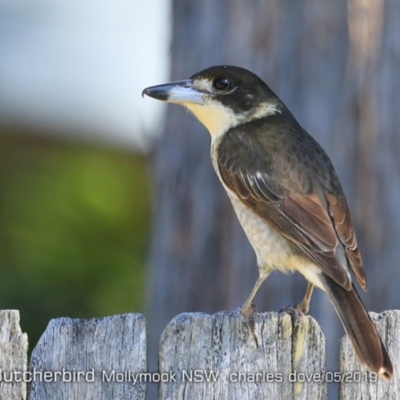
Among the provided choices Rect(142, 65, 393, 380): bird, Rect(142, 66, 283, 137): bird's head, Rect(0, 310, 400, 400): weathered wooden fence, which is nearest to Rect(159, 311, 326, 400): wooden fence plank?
Rect(0, 310, 400, 400): weathered wooden fence

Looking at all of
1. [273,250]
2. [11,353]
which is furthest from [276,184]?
[11,353]

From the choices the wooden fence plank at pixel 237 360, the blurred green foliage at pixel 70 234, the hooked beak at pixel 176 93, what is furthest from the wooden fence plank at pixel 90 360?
the blurred green foliage at pixel 70 234

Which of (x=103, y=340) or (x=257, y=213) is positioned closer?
(x=103, y=340)

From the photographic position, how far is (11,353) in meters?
3.46

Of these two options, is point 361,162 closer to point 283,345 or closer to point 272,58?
point 272,58

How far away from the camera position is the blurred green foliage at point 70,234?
302 inches

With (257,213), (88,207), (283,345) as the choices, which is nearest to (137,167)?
(88,207)

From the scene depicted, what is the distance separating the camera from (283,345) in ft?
12.2

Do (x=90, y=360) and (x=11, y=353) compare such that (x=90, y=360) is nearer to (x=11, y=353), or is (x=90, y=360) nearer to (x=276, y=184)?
(x=11, y=353)

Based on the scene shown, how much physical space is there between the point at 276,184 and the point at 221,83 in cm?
87

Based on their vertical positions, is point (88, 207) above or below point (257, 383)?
above

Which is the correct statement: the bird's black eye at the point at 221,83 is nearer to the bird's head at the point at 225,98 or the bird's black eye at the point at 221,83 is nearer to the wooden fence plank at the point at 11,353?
the bird's head at the point at 225,98

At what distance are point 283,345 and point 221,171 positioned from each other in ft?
5.60

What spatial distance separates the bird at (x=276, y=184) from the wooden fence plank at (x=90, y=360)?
2.14ft
